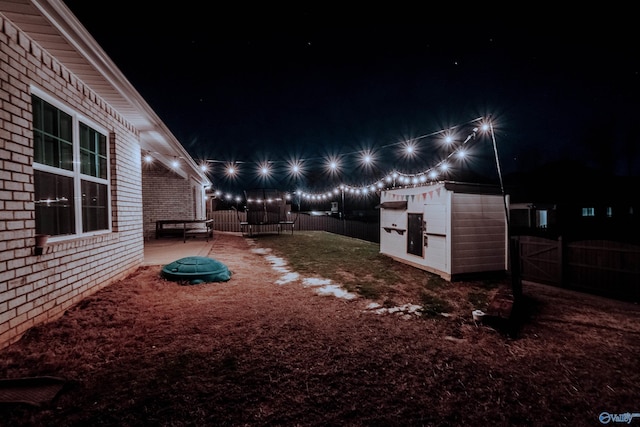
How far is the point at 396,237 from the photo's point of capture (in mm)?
9984

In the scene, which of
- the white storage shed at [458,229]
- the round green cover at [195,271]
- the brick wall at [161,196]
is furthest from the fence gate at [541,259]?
the brick wall at [161,196]

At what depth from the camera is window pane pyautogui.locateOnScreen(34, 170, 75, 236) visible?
11.8 feet

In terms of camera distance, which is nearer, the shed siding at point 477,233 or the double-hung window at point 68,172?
the double-hung window at point 68,172

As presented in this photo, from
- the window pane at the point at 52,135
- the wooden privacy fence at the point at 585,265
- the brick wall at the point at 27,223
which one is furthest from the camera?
the wooden privacy fence at the point at 585,265

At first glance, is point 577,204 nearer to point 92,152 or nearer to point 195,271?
point 195,271

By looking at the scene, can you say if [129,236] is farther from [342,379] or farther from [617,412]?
[617,412]

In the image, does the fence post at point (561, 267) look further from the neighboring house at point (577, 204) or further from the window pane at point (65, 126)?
the window pane at point (65, 126)

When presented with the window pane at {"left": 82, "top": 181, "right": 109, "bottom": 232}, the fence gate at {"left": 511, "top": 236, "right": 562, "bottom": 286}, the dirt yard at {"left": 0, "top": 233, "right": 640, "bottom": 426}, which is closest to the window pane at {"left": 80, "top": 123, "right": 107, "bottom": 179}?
the window pane at {"left": 82, "top": 181, "right": 109, "bottom": 232}

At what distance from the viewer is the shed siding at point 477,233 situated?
741 cm

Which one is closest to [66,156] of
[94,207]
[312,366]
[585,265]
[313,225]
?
[94,207]

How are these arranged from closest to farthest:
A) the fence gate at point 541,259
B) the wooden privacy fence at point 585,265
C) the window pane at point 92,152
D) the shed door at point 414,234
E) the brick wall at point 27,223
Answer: the brick wall at point 27,223, the window pane at point 92,152, the wooden privacy fence at point 585,265, the fence gate at point 541,259, the shed door at point 414,234

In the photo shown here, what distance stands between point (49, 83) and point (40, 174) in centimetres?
126

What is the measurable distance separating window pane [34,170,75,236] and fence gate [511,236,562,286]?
9.10 metres

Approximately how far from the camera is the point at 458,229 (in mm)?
7418
